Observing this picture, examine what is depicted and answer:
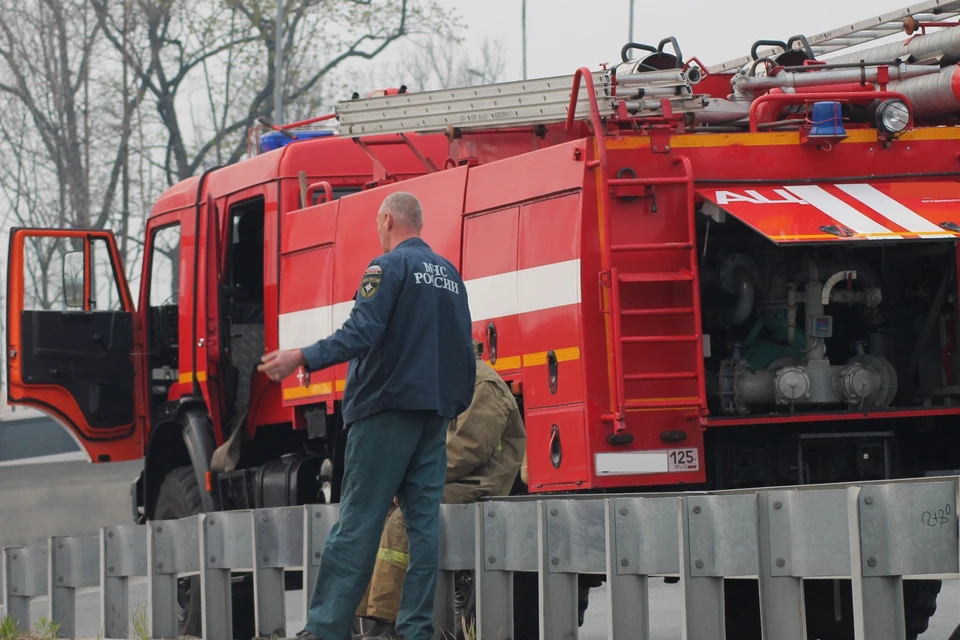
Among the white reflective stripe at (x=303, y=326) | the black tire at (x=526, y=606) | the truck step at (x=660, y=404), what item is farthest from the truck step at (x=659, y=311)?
the white reflective stripe at (x=303, y=326)

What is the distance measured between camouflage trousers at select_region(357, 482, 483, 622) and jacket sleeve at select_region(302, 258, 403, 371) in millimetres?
995

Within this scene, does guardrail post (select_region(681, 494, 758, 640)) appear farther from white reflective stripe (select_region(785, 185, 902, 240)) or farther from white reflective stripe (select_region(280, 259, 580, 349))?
white reflective stripe (select_region(785, 185, 902, 240))

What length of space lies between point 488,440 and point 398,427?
105cm

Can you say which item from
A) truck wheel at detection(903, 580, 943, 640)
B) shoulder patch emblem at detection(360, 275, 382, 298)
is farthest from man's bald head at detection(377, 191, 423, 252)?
truck wheel at detection(903, 580, 943, 640)

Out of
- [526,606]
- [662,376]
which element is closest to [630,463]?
[662,376]

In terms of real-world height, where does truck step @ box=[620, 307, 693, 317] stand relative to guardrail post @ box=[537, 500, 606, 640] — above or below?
above

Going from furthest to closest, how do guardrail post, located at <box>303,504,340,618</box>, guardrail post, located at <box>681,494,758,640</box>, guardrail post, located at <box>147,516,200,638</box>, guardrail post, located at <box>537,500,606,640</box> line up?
guardrail post, located at <box>147,516,200,638</box> < guardrail post, located at <box>303,504,340,618</box> < guardrail post, located at <box>537,500,606,640</box> < guardrail post, located at <box>681,494,758,640</box>

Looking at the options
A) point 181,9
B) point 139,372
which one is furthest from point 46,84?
point 139,372

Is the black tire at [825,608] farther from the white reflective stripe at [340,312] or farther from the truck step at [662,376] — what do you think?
the white reflective stripe at [340,312]

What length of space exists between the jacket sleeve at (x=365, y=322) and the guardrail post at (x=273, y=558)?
1.86 meters

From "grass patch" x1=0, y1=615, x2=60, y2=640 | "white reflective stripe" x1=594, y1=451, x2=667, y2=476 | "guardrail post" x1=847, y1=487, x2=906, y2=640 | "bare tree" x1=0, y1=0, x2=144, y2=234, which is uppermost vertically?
"bare tree" x1=0, y1=0, x2=144, y2=234

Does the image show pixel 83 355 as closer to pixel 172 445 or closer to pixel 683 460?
pixel 172 445

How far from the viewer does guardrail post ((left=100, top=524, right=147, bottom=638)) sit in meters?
9.29

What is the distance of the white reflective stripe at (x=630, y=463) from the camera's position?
24.8 ft
